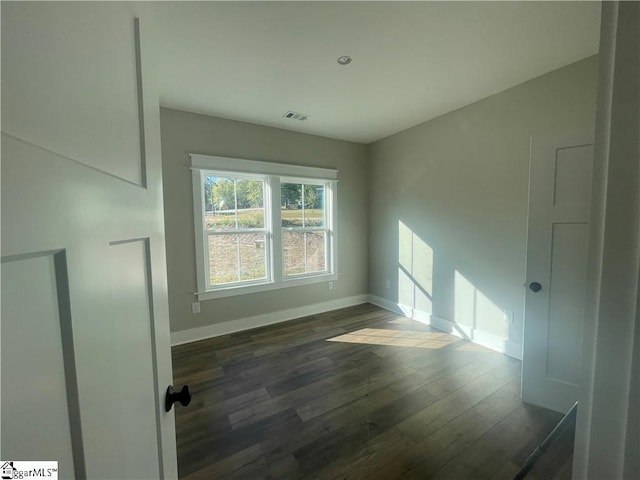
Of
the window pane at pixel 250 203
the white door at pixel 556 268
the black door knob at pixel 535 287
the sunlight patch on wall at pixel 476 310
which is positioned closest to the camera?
the white door at pixel 556 268

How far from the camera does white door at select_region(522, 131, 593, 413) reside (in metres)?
1.69

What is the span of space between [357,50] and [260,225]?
220cm

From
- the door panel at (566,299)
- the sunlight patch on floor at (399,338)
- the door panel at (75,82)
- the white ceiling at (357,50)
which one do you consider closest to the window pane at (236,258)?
the sunlight patch on floor at (399,338)

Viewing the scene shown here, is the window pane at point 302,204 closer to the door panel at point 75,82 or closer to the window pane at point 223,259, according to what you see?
the window pane at point 223,259

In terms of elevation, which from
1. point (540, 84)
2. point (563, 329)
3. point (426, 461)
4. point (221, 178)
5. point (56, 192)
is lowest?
point (426, 461)

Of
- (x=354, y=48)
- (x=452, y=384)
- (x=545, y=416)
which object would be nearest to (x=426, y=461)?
(x=452, y=384)

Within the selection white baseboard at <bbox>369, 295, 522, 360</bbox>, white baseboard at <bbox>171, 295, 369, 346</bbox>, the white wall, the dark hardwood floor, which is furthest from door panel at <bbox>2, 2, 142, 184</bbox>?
white baseboard at <bbox>369, 295, 522, 360</bbox>

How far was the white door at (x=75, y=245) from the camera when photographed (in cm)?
31

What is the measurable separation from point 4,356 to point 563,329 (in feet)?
8.56

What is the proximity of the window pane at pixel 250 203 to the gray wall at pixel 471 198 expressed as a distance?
6.12 feet

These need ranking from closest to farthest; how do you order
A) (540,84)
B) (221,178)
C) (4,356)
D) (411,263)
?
(4,356), (540,84), (221,178), (411,263)

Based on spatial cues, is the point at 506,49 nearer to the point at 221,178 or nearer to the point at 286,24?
the point at 286,24

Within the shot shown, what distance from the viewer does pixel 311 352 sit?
2.70 metres

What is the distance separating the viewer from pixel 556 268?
1.81m
